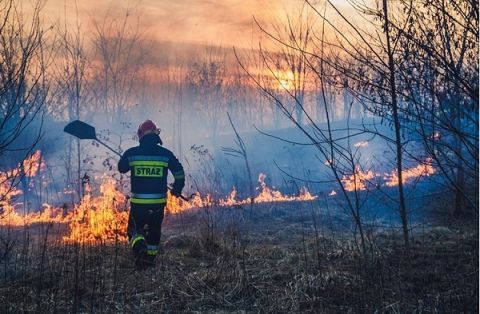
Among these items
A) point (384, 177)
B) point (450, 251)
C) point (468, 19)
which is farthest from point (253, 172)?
point (468, 19)

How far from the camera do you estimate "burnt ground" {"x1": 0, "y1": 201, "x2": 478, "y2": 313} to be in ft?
12.4

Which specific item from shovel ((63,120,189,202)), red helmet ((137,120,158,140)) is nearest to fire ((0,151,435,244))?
shovel ((63,120,189,202))

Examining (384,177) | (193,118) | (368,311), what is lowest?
(368,311)

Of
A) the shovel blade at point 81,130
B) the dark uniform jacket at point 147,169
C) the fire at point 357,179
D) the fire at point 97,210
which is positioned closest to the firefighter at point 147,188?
the dark uniform jacket at point 147,169

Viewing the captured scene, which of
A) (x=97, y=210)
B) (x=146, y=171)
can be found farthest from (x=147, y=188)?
(x=97, y=210)

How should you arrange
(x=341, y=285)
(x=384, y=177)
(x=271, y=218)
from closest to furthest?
(x=341, y=285) < (x=271, y=218) < (x=384, y=177)

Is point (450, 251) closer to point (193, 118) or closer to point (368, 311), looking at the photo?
point (368, 311)

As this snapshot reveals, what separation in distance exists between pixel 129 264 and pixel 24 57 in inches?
124

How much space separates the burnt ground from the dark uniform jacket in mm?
854

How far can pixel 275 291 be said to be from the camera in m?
4.30

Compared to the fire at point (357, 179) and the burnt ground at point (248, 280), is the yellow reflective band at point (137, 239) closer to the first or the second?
the burnt ground at point (248, 280)

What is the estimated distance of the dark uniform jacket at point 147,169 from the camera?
5594mm

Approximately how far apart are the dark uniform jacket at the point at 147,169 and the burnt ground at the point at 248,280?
85 cm

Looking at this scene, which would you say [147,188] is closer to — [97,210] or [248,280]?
[248,280]
